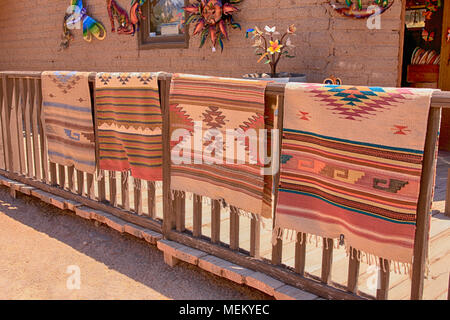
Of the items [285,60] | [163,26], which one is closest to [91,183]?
[285,60]

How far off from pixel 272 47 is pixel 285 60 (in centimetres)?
34

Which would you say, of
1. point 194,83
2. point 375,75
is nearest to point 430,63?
point 375,75

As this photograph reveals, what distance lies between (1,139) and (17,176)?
0.54 metres

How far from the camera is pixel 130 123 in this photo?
10.5 feet

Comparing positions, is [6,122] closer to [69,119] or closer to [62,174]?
[62,174]

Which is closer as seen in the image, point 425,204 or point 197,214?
point 425,204

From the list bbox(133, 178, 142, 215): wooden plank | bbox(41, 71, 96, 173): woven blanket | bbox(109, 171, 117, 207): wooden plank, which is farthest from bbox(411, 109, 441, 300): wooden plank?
bbox(41, 71, 96, 173): woven blanket

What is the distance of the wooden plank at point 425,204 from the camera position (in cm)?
187

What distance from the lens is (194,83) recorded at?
2750mm

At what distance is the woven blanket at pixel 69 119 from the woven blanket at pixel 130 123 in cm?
17

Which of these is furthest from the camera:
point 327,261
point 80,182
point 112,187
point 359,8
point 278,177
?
point 359,8

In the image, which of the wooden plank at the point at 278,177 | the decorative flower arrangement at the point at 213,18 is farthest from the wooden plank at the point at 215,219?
the decorative flower arrangement at the point at 213,18

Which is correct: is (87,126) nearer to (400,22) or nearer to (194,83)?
(194,83)

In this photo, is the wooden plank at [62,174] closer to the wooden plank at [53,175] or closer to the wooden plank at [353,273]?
the wooden plank at [53,175]
